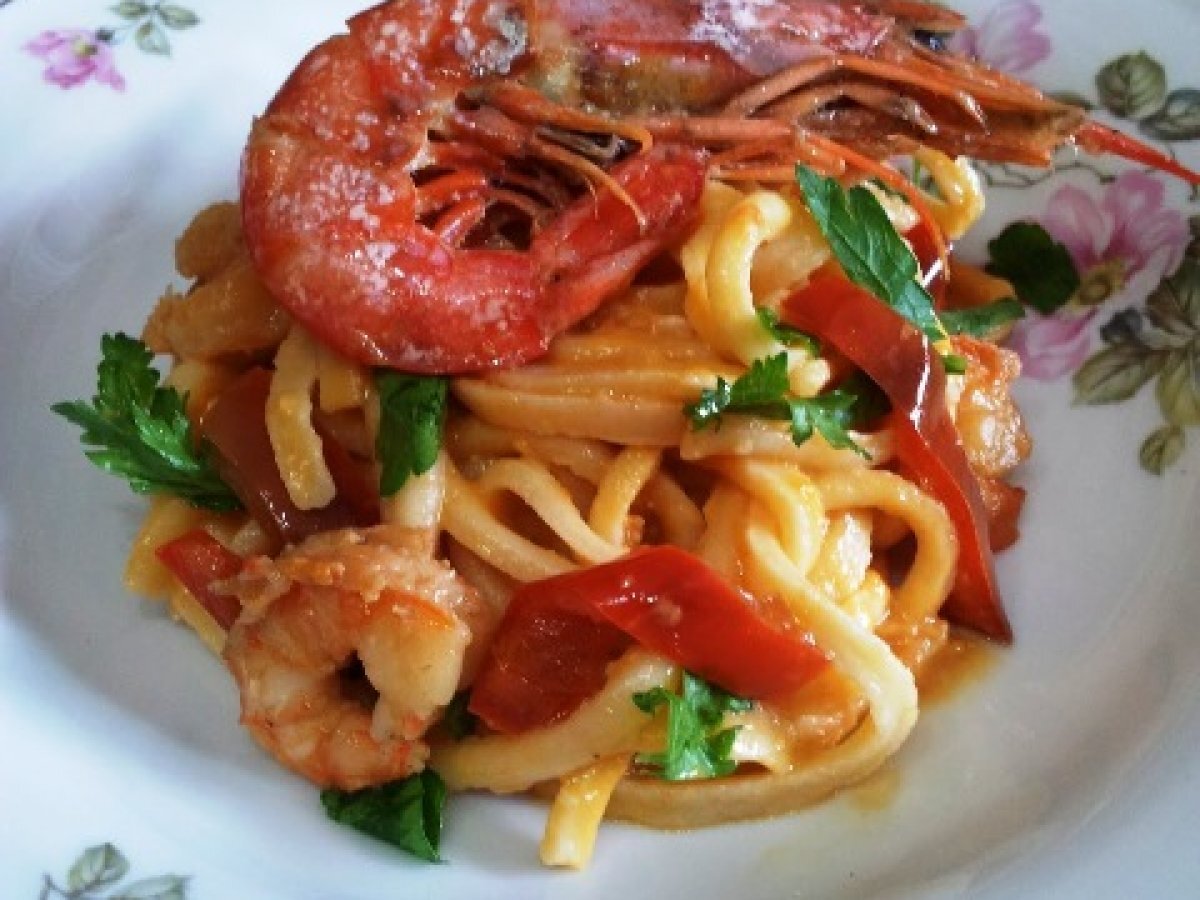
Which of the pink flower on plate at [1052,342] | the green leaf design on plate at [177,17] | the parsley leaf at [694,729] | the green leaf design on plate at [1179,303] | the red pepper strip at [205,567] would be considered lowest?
the red pepper strip at [205,567]

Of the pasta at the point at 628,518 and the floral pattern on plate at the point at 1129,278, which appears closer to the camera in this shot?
the pasta at the point at 628,518

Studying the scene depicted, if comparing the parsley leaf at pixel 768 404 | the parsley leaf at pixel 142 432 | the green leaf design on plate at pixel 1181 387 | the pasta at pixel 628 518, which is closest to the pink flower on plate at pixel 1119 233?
the green leaf design on plate at pixel 1181 387

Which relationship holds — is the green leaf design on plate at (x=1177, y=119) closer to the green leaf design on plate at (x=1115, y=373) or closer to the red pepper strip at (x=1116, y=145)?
the red pepper strip at (x=1116, y=145)

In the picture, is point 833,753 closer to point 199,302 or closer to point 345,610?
point 345,610

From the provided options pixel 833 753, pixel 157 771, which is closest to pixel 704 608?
pixel 833 753

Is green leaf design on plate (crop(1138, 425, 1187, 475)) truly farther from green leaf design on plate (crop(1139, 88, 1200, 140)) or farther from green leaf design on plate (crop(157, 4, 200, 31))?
green leaf design on plate (crop(157, 4, 200, 31))

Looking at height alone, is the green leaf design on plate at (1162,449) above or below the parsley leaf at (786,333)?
below

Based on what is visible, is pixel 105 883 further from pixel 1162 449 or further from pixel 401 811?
pixel 1162 449
